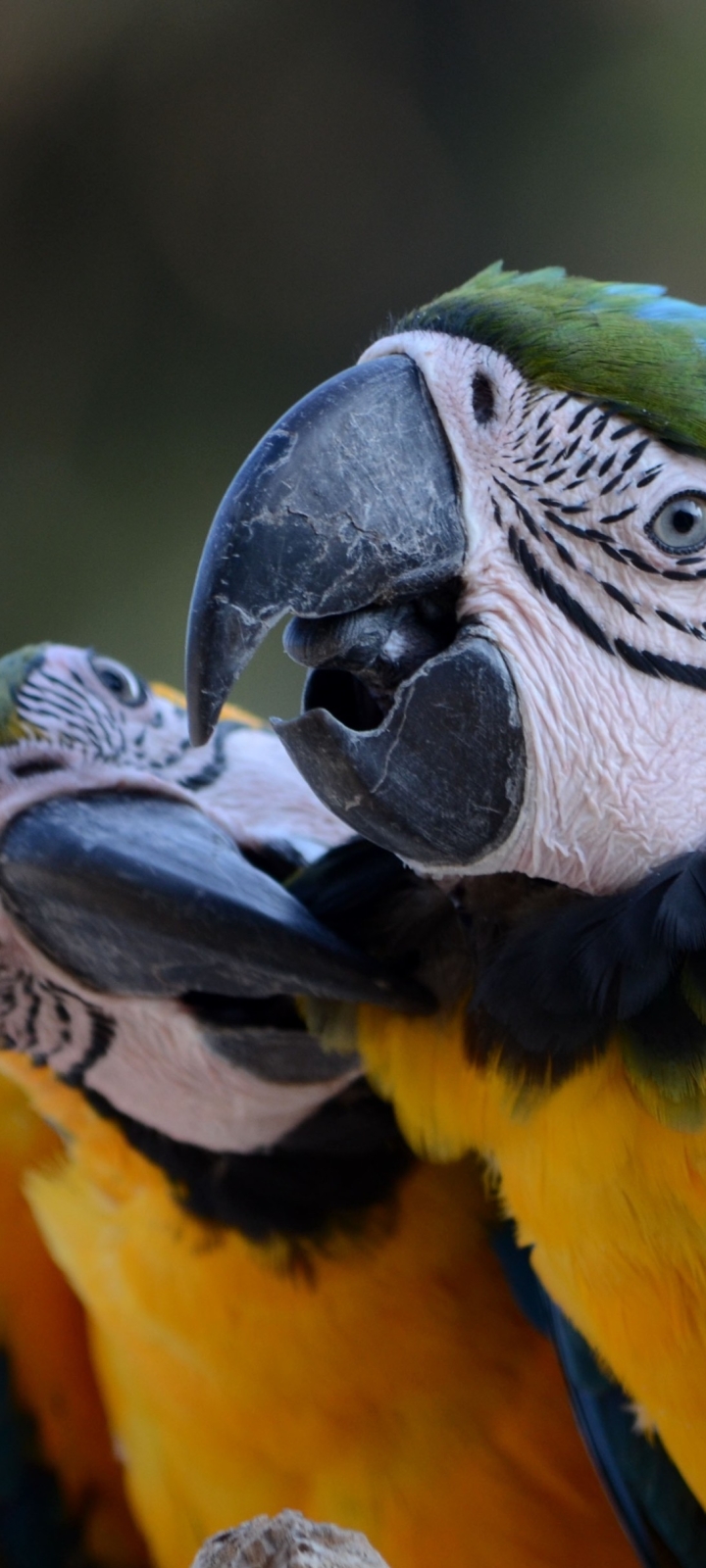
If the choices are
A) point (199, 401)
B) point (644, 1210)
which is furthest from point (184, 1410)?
point (199, 401)

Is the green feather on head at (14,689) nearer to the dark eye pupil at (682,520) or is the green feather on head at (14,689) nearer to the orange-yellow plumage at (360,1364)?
the orange-yellow plumage at (360,1364)

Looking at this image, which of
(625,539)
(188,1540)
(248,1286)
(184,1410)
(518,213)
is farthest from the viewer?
(518,213)

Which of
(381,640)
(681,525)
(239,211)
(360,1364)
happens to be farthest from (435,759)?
(239,211)

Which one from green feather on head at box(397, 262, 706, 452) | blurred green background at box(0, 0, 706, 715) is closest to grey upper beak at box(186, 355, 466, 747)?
green feather on head at box(397, 262, 706, 452)

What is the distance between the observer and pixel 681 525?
2.97 ft

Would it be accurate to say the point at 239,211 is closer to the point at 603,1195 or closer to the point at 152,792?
the point at 152,792

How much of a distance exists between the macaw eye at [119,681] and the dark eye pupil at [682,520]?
605mm

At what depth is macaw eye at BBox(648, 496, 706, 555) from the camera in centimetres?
90

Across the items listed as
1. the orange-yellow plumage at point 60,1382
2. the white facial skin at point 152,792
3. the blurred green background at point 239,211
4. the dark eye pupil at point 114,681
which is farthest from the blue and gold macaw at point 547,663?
the blurred green background at point 239,211

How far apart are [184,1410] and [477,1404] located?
309 mm

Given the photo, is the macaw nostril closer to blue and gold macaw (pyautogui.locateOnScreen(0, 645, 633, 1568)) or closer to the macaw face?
the macaw face

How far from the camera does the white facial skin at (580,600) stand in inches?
35.7

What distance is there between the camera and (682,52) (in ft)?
10.2

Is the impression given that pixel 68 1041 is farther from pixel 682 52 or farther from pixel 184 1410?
pixel 682 52
